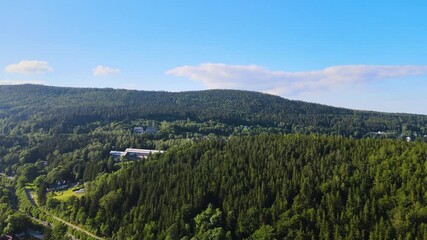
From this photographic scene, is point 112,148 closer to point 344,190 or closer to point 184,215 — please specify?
point 184,215

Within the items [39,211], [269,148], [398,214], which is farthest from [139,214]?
[398,214]

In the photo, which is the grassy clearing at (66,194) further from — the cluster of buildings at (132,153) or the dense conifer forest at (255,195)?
the cluster of buildings at (132,153)

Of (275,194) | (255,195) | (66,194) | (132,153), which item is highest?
(275,194)

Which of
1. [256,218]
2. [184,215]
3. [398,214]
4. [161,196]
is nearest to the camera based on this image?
[398,214]

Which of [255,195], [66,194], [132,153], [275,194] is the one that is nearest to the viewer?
[255,195]

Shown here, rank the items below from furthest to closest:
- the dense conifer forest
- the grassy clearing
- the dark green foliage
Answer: the grassy clearing
the dense conifer forest
the dark green foliage

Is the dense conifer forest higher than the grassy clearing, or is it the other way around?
the dense conifer forest

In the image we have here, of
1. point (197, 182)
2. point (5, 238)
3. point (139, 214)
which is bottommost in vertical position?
point (5, 238)

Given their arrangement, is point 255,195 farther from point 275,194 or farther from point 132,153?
point 132,153

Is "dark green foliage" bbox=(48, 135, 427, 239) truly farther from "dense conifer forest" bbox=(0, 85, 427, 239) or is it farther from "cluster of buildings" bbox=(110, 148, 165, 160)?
"cluster of buildings" bbox=(110, 148, 165, 160)

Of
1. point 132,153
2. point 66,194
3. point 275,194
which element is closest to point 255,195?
point 275,194

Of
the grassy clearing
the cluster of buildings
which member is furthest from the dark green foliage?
the cluster of buildings
